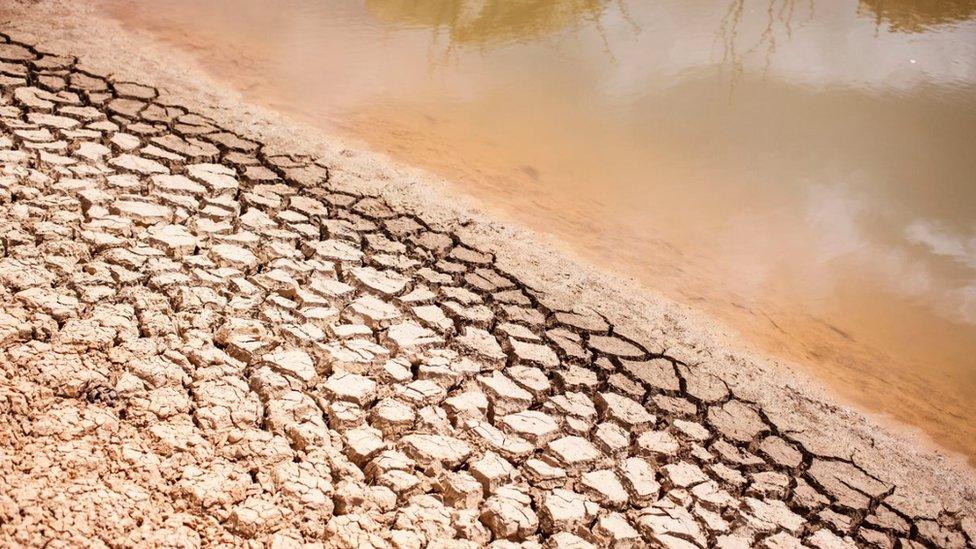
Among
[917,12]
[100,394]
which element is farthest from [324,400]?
[917,12]

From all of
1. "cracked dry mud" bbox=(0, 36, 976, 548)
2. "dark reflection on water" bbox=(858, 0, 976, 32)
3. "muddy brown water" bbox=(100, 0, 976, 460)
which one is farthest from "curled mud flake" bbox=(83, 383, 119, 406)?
"dark reflection on water" bbox=(858, 0, 976, 32)

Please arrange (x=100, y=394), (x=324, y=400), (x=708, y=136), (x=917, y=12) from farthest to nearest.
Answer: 1. (x=917, y=12)
2. (x=708, y=136)
3. (x=324, y=400)
4. (x=100, y=394)

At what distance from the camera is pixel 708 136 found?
15.4 ft

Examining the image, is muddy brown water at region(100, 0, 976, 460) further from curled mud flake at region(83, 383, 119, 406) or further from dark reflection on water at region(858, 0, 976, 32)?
curled mud flake at region(83, 383, 119, 406)

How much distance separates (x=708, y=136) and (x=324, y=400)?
3.36 meters

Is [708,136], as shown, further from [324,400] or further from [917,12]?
[917,12]

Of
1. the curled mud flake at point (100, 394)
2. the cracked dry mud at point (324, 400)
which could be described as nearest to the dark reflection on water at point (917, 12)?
the cracked dry mud at point (324, 400)

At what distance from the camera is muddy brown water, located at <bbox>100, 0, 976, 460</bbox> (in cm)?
346

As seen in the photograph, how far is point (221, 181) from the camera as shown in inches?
123

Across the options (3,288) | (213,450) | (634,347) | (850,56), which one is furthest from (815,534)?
(850,56)

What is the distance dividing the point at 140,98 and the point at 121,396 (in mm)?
2221

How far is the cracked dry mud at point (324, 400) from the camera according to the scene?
1811 millimetres

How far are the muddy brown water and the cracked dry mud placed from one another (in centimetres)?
85

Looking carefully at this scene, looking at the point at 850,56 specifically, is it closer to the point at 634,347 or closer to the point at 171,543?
the point at 634,347
